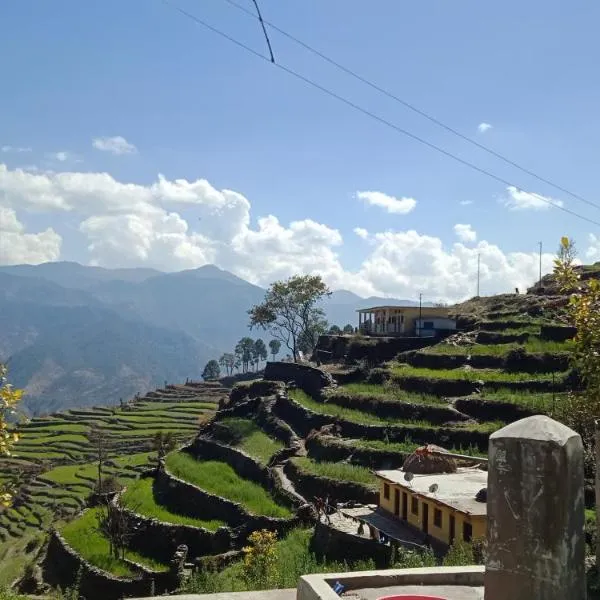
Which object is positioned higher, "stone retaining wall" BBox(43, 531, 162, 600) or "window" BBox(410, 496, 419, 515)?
"window" BBox(410, 496, 419, 515)

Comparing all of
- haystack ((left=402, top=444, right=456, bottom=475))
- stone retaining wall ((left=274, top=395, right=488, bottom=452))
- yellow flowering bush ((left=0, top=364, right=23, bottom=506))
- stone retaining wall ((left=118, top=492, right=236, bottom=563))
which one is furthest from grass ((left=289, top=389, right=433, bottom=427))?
yellow flowering bush ((left=0, top=364, right=23, bottom=506))

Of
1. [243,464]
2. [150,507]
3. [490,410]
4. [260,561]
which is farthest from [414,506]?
[150,507]

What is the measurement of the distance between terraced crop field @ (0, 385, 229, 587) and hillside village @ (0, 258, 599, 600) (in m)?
0.35

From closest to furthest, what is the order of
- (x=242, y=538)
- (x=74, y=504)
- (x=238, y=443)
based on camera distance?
(x=242, y=538)
(x=238, y=443)
(x=74, y=504)

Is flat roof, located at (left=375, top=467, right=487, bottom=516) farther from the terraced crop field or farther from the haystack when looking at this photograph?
the terraced crop field

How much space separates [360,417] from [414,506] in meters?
13.0

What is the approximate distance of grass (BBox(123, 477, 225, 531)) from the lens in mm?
30156

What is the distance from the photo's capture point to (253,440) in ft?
131

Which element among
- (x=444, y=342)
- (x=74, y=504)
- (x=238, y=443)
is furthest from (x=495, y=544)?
(x=74, y=504)

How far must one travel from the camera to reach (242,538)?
2709 cm

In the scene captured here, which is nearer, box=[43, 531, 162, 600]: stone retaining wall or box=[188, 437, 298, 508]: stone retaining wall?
box=[43, 531, 162, 600]: stone retaining wall

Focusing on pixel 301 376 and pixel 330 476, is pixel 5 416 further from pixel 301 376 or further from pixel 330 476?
pixel 301 376

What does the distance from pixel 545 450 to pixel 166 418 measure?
75814 millimetres

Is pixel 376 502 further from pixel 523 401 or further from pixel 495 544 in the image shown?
pixel 495 544
